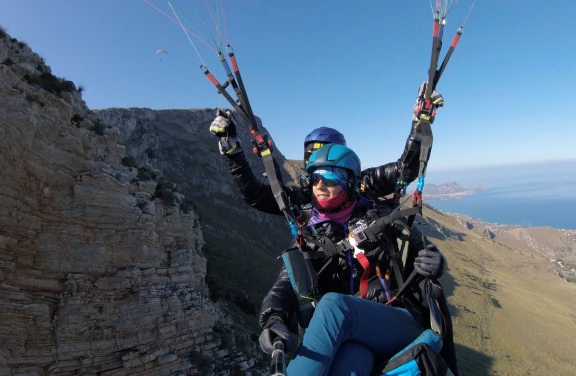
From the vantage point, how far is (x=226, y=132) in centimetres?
405

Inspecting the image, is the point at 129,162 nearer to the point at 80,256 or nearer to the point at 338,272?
the point at 80,256

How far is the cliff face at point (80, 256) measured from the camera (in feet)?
33.7

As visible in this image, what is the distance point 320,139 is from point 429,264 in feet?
8.87

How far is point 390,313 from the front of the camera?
335 centimetres

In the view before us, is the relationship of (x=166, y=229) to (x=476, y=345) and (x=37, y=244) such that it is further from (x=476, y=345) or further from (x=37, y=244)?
(x=476, y=345)

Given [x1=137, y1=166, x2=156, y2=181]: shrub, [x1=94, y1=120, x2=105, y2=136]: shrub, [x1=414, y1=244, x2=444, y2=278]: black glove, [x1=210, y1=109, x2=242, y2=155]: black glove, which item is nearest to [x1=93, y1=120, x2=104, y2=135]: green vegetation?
[x1=94, y1=120, x2=105, y2=136]: shrub

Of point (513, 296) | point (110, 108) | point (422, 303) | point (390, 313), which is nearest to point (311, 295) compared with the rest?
point (390, 313)

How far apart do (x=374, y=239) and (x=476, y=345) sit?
135ft

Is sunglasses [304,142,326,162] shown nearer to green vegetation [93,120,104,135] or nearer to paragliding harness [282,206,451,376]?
paragliding harness [282,206,451,376]

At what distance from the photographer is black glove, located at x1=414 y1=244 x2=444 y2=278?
322 cm

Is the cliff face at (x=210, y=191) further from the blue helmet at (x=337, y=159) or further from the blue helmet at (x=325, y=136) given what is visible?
the blue helmet at (x=337, y=159)

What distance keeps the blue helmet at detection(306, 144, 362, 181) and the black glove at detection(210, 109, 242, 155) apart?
0.98 metres

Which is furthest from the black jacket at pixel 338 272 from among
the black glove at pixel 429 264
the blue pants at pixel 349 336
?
the blue pants at pixel 349 336

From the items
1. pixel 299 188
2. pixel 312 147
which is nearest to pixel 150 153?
pixel 312 147
